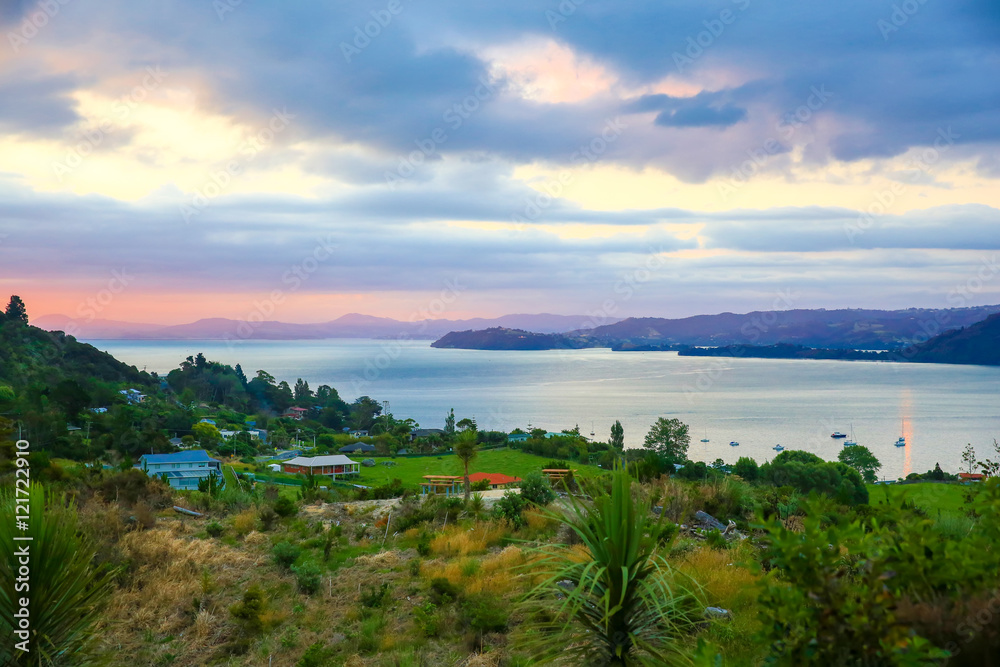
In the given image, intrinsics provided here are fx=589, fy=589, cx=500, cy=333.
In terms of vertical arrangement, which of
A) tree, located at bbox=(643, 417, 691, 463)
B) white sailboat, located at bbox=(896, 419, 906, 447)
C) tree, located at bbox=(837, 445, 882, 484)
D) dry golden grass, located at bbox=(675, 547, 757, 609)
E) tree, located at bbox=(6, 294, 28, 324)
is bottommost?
white sailboat, located at bbox=(896, 419, 906, 447)

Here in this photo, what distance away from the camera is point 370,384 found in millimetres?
149625

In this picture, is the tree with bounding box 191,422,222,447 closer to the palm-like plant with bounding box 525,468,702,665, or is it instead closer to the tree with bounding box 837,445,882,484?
the tree with bounding box 837,445,882,484

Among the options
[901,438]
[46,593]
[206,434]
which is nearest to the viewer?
[46,593]

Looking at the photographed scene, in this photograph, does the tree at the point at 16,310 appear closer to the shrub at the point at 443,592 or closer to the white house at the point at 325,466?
the white house at the point at 325,466

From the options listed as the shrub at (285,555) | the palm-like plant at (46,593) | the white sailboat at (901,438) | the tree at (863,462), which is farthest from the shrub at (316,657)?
the white sailboat at (901,438)

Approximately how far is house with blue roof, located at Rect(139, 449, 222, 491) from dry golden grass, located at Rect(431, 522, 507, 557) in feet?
101

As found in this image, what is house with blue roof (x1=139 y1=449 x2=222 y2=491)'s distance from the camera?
3606cm

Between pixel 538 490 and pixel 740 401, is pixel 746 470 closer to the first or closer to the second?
pixel 538 490

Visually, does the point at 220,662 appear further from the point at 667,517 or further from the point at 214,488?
the point at 214,488

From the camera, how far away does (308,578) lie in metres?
7.64

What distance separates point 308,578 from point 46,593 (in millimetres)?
3818

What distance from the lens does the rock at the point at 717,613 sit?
557 centimetres

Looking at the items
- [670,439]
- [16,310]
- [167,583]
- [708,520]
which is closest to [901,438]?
[670,439]

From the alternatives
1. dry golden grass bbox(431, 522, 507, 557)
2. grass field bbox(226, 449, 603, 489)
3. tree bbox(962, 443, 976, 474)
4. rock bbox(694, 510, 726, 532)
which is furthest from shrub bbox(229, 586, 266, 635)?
grass field bbox(226, 449, 603, 489)
